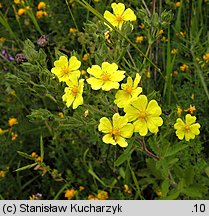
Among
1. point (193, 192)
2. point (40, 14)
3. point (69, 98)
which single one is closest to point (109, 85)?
point (69, 98)

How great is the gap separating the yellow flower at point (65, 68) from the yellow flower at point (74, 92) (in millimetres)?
23

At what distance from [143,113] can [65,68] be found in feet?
0.94

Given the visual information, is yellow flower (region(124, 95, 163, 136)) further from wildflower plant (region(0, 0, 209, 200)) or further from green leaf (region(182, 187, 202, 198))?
green leaf (region(182, 187, 202, 198))

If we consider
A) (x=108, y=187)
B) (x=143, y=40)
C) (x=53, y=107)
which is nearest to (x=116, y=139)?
(x=108, y=187)

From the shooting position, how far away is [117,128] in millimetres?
1475

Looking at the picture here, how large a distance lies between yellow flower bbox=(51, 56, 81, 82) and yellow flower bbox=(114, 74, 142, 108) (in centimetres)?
15

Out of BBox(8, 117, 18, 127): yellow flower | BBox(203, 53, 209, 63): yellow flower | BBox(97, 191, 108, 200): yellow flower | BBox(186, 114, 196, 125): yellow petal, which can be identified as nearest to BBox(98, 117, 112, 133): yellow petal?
BBox(186, 114, 196, 125): yellow petal

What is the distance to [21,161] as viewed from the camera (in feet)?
7.98

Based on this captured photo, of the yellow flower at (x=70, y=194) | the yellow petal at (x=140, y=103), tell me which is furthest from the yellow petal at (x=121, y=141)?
the yellow flower at (x=70, y=194)

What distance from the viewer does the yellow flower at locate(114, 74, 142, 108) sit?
1442mm

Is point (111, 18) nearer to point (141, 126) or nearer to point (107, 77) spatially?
point (107, 77)

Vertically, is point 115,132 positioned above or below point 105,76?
below

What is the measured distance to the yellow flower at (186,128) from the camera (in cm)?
167

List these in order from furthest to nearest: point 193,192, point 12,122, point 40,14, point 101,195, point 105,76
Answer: point 40,14 → point 12,122 → point 101,195 → point 193,192 → point 105,76
